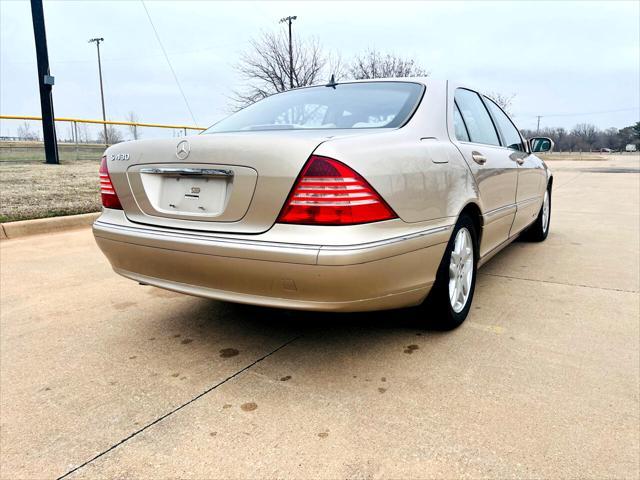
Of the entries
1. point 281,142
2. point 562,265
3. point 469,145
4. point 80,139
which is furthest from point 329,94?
point 80,139

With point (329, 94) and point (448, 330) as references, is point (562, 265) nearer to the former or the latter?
point (448, 330)

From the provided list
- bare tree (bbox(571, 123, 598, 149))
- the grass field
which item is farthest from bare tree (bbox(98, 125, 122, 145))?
bare tree (bbox(571, 123, 598, 149))

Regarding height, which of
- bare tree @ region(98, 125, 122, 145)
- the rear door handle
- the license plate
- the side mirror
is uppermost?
bare tree @ region(98, 125, 122, 145)

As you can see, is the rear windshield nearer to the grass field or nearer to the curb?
the curb

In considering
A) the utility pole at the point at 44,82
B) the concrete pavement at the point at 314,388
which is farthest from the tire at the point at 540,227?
the utility pole at the point at 44,82

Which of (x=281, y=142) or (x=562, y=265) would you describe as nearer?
(x=281, y=142)

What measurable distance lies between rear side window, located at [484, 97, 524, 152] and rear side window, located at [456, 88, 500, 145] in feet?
0.65

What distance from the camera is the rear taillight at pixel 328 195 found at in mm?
2006

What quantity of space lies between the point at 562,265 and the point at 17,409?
4.16 meters

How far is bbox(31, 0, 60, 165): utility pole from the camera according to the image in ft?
38.2

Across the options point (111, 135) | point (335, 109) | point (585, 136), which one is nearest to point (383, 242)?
point (335, 109)

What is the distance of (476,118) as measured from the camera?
343cm

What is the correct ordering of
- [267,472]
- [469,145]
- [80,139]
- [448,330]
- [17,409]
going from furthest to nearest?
[80,139] → [469,145] → [448,330] → [17,409] → [267,472]

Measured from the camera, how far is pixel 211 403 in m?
2.09
